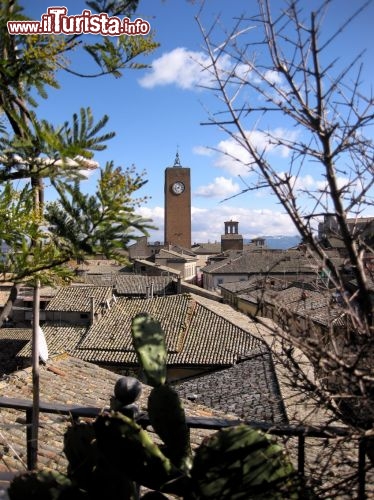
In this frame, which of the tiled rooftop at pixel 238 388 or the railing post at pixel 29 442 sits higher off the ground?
the railing post at pixel 29 442

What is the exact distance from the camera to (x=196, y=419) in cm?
229

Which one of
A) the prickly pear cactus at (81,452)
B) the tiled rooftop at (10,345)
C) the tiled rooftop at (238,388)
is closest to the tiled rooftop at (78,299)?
the tiled rooftop at (10,345)

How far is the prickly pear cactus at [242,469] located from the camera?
5.98 ft

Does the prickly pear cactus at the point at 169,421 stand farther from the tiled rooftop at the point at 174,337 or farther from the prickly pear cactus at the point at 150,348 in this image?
the tiled rooftop at the point at 174,337

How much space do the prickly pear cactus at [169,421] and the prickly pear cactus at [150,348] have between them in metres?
0.06

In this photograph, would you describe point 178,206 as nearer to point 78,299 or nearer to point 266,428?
point 78,299

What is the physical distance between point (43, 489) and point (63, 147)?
4.54 ft

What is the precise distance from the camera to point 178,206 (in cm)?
6862

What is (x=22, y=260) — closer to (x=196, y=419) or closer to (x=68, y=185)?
(x=68, y=185)

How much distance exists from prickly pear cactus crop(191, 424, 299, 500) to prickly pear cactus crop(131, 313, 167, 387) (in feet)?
1.24

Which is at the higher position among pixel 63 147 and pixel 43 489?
pixel 63 147

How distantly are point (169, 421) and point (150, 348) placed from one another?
0.33m

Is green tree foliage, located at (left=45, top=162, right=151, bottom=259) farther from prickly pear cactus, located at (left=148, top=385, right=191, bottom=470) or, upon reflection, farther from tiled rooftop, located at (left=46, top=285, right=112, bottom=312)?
tiled rooftop, located at (left=46, top=285, right=112, bottom=312)

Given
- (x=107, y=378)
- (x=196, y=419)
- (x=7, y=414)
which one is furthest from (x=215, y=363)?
(x=196, y=419)
